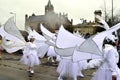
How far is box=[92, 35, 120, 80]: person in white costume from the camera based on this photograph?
8.32 m

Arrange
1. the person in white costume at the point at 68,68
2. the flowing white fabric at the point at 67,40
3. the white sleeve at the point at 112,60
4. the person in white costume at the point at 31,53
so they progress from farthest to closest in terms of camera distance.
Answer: the person in white costume at the point at 31,53, the person in white costume at the point at 68,68, the flowing white fabric at the point at 67,40, the white sleeve at the point at 112,60

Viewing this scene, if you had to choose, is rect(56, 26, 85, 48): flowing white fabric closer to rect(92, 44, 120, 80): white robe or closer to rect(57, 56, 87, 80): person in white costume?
rect(92, 44, 120, 80): white robe

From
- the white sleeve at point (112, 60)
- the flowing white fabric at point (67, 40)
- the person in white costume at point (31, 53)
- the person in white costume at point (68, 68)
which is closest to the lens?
the white sleeve at point (112, 60)

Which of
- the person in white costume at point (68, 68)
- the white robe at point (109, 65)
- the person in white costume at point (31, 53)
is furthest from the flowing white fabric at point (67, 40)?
the person in white costume at point (31, 53)

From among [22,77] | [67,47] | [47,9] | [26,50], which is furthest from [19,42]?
[47,9]

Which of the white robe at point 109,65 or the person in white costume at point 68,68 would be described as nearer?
the white robe at point 109,65

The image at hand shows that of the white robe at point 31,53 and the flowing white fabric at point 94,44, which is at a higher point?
the flowing white fabric at point 94,44

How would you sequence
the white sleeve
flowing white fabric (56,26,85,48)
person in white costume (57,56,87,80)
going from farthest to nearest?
person in white costume (57,56,87,80), flowing white fabric (56,26,85,48), the white sleeve

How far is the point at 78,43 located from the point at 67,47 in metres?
0.44

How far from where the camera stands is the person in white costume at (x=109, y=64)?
8.32 m

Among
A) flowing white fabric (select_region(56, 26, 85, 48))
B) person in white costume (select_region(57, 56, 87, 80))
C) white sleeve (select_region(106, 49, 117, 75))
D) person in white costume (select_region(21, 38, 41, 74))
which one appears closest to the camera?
white sleeve (select_region(106, 49, 117, 75))

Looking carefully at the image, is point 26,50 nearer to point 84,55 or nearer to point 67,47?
point 67,47

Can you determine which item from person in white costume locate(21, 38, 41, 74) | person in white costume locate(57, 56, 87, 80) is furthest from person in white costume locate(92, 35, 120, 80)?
person in white costume locate(21, 38, 41, 74)

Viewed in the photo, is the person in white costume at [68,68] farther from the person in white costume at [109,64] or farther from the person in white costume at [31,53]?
the person in white costume at [109,64]
